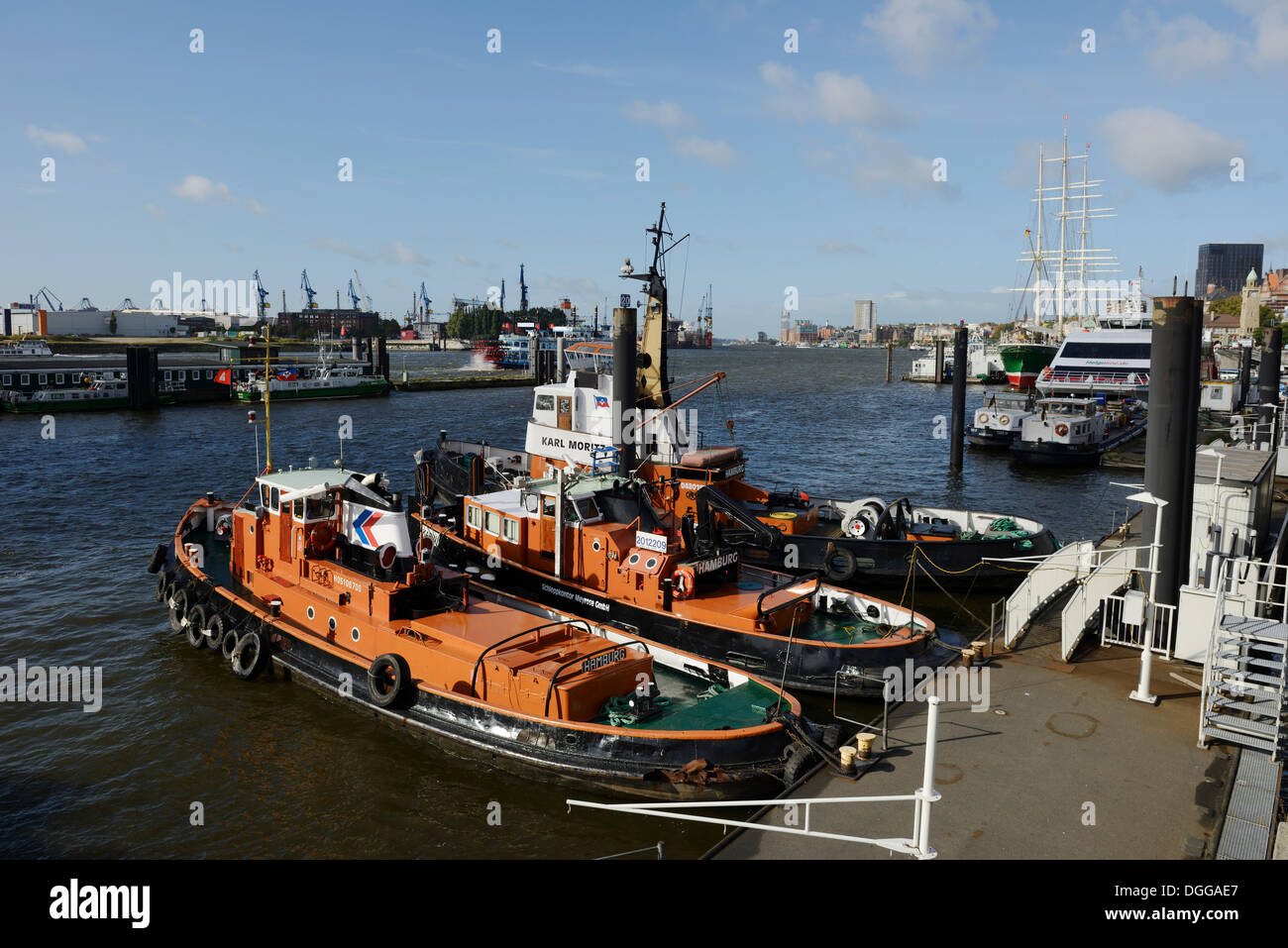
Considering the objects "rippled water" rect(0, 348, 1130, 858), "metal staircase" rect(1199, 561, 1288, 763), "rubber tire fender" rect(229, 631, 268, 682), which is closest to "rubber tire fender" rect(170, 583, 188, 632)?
"rippled water" rect(0, 348, 1130, 858)

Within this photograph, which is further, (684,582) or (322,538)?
(684,582)

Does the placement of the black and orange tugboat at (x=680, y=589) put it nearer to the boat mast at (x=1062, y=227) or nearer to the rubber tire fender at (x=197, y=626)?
the rubber tire fender at (x=197, y=626)

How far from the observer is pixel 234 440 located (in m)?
52.7

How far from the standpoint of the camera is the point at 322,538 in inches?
669

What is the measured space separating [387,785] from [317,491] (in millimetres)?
5989

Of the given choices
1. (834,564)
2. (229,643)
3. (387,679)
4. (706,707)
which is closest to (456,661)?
(387,679)

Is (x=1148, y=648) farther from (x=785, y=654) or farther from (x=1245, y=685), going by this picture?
(x=785, y=654)

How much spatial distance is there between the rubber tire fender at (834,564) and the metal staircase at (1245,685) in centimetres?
1120

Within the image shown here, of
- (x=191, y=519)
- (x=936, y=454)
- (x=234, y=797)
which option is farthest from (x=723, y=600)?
(x=936, y=454)

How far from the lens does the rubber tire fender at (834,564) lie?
22.3 m

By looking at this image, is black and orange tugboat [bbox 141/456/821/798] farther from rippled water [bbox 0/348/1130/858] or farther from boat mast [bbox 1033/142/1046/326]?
boat mast [bbox 1033/142/1046/326]

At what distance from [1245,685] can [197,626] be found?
19.1 metres
